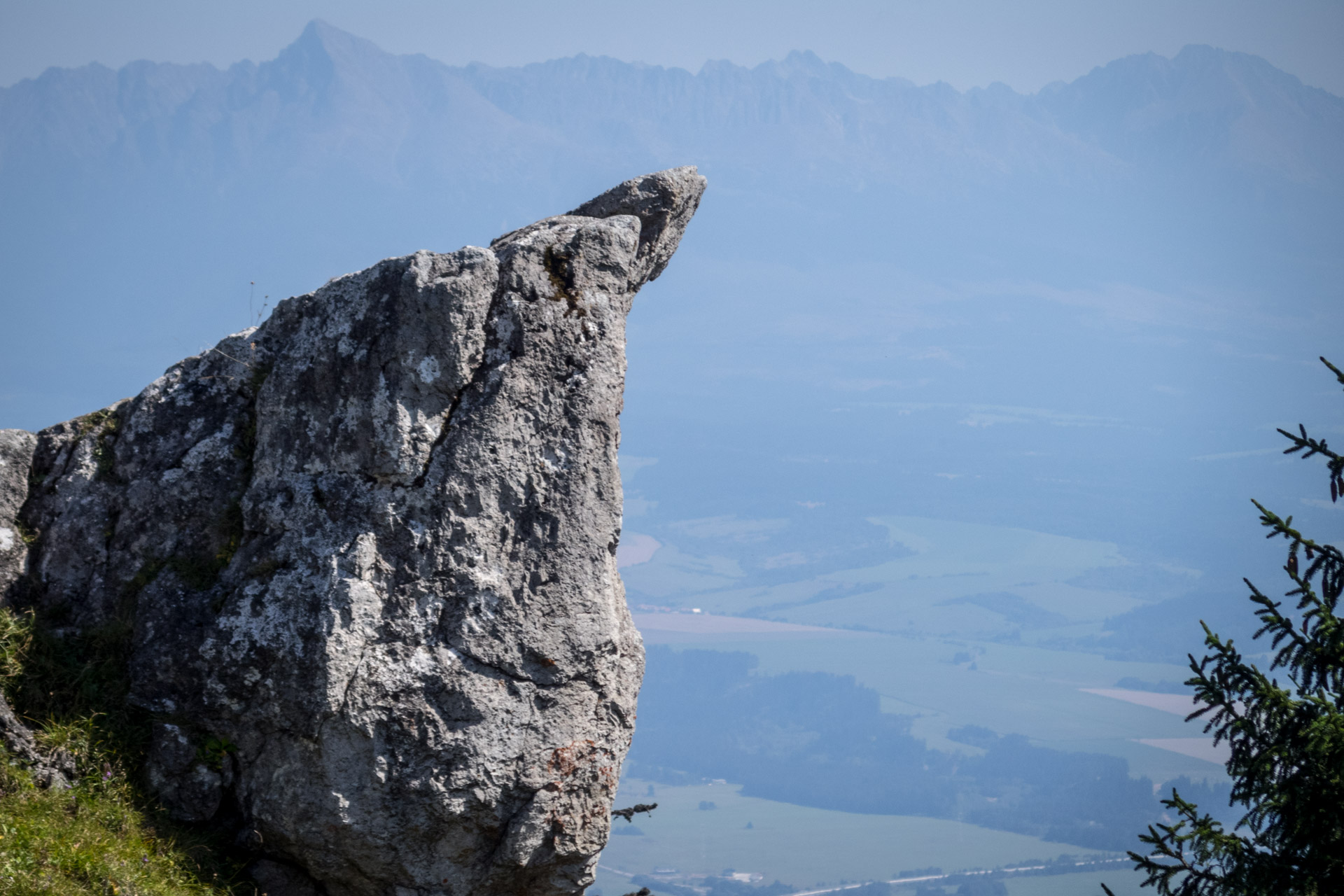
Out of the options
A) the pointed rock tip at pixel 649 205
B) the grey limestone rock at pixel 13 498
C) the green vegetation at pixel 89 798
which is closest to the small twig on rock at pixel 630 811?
the green vegetation at pixel 89 798

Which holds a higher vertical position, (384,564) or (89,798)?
(384,564)

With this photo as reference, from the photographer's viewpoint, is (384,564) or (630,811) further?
(630,811)

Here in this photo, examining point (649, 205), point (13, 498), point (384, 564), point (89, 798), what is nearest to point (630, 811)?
point (384, 564)

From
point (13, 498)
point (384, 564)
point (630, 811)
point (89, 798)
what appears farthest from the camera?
point (630, 811)

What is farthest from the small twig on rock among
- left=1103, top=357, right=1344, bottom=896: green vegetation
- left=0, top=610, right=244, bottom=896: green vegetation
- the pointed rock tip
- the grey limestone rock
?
the grey limestone rock

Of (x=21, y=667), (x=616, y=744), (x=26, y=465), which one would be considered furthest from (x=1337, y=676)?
(x=26, y=465)

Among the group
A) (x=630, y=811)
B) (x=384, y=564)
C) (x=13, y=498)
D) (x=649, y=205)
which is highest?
(x=649, y=205)

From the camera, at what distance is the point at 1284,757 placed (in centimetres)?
1006

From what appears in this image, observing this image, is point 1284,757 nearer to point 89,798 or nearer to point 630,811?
point 630,811

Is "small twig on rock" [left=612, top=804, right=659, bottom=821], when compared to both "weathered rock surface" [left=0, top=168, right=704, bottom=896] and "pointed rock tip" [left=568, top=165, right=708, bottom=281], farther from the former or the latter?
"pointed rock tip" [left=568, top=165, right=708, bottom=281]

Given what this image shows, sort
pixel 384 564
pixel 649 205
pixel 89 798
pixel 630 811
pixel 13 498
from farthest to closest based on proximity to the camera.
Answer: pixel 630 811 < pixel 649 205 < pixel 13 498 < pixel 384 564 < pixel 89 798

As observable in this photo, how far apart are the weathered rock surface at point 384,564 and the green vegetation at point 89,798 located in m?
0.27

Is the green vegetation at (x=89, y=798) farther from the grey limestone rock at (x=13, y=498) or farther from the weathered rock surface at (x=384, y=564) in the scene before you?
the grey limestone rock at (x=13, y=498)

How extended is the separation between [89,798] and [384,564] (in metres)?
3.12
